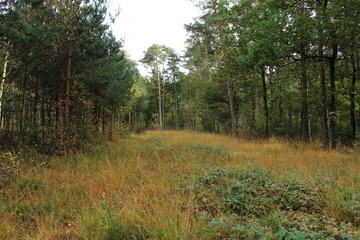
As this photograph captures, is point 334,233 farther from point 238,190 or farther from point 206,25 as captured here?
point 206,25

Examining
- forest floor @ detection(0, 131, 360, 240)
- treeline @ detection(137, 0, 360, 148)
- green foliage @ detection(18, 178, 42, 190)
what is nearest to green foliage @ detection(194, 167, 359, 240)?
forest floor @ detection(0, 131, 360, 240)

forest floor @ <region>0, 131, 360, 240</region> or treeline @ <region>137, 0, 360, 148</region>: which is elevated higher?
treeline @ <region>137, 0, 360, 148</region>

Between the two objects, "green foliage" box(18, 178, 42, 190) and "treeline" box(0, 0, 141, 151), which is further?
"treeline" box(0, 0, 141, 151)

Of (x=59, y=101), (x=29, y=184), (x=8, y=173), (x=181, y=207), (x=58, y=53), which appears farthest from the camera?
(x=59, y=101)

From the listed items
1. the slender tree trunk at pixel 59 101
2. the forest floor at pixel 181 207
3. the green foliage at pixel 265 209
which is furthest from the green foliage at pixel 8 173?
the green foliage at pixel 265 209

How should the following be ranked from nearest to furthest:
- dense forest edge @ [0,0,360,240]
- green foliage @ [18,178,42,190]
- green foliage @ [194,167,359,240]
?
green foliage @ [194,167,359,240]
dense forest edge @ [0,0,360,240]
green foliage @ [18,178,42,190]

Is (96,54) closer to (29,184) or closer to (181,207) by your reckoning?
(29,184)

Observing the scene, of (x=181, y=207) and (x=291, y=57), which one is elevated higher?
(x=291, y=57)

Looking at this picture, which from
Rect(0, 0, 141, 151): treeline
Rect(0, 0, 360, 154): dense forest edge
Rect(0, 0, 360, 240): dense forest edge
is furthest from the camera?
Rect(0, 0, 360, 154): dense forest edge

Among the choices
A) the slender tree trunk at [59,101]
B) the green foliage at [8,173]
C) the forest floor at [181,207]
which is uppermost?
the slender tree trunk at [59,101]

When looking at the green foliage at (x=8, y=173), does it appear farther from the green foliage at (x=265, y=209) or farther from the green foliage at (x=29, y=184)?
the green foliage at (x=265, y=209)

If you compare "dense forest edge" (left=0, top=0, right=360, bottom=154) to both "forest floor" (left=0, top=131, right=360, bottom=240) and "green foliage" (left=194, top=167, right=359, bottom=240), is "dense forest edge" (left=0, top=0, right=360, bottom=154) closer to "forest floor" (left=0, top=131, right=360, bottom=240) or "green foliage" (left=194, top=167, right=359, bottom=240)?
"forest floor" (left=0, top=131, right=360, bottom=240)

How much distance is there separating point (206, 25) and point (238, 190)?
17.9m

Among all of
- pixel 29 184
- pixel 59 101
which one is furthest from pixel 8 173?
pixel 59 101
